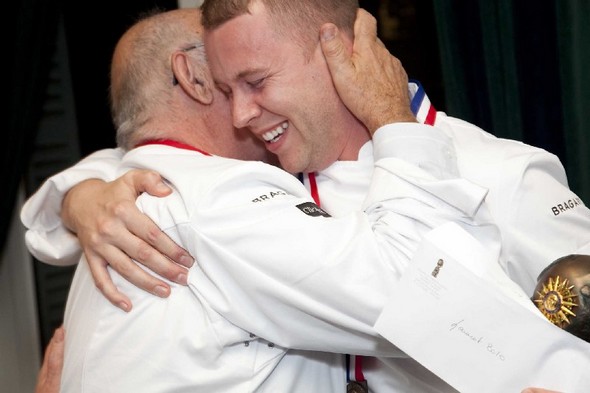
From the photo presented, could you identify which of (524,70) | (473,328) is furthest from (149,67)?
(524,70)

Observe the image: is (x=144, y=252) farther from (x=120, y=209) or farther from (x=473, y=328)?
(x=473, y=328)

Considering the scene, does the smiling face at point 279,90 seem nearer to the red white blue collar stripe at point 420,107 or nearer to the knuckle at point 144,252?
the red white blue collar stripe at point 420,107

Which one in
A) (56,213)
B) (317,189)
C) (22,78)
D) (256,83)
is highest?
(256,83)

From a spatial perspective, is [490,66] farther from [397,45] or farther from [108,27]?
[108,27]

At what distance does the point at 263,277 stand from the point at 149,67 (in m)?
0.72

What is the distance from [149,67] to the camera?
2.06m

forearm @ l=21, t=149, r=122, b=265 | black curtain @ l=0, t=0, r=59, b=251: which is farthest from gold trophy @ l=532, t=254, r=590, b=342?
black curtain @ l=0, t=0, r=59, b=251

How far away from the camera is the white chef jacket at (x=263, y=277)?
1568mm

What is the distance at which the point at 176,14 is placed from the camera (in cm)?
213

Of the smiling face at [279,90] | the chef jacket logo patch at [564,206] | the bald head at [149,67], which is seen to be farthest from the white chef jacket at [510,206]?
the bald head at [149,67]

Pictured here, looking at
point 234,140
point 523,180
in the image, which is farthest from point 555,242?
point 234,140

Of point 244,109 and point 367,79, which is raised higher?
point 367,79

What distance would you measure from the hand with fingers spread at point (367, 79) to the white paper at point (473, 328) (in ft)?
1.33

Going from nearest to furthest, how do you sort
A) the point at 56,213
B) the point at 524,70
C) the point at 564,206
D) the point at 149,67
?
the point at 564,206, the point at 149,67, the point at 56,213, the point at 524,70
